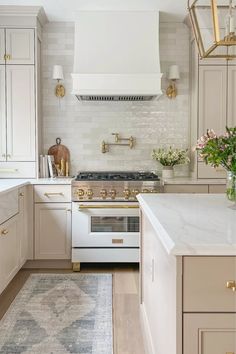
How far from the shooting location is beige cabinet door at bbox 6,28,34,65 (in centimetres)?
400

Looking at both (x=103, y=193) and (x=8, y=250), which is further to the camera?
(x=103, y=193)

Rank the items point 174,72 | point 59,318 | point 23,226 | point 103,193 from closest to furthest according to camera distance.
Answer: point 59,318
point 23,226
point 103,193
point 174,72

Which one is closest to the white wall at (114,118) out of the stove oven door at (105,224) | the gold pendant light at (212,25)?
the stove oven door at (105,224)

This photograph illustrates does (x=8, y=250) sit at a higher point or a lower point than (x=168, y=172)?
Answer: lower

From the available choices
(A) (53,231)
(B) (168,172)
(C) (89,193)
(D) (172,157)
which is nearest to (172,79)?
(D) (172,157)

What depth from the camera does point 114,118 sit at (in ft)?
14.6

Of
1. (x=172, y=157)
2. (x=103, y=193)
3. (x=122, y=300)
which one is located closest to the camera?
(x=122, y=300)

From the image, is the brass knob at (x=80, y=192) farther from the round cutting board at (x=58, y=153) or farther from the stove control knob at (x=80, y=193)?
the round cutting board at (x=58, y=153)

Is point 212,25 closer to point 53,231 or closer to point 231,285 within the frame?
point 231,285

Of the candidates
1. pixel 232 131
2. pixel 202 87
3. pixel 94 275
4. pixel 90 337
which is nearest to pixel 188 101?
pixel 202 87

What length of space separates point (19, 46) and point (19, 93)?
18.8 inches

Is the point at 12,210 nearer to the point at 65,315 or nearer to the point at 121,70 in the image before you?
the point at 65,315

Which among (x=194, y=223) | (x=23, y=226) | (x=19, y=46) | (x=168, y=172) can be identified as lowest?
(x=23, y=226)

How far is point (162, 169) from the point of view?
4.38m
